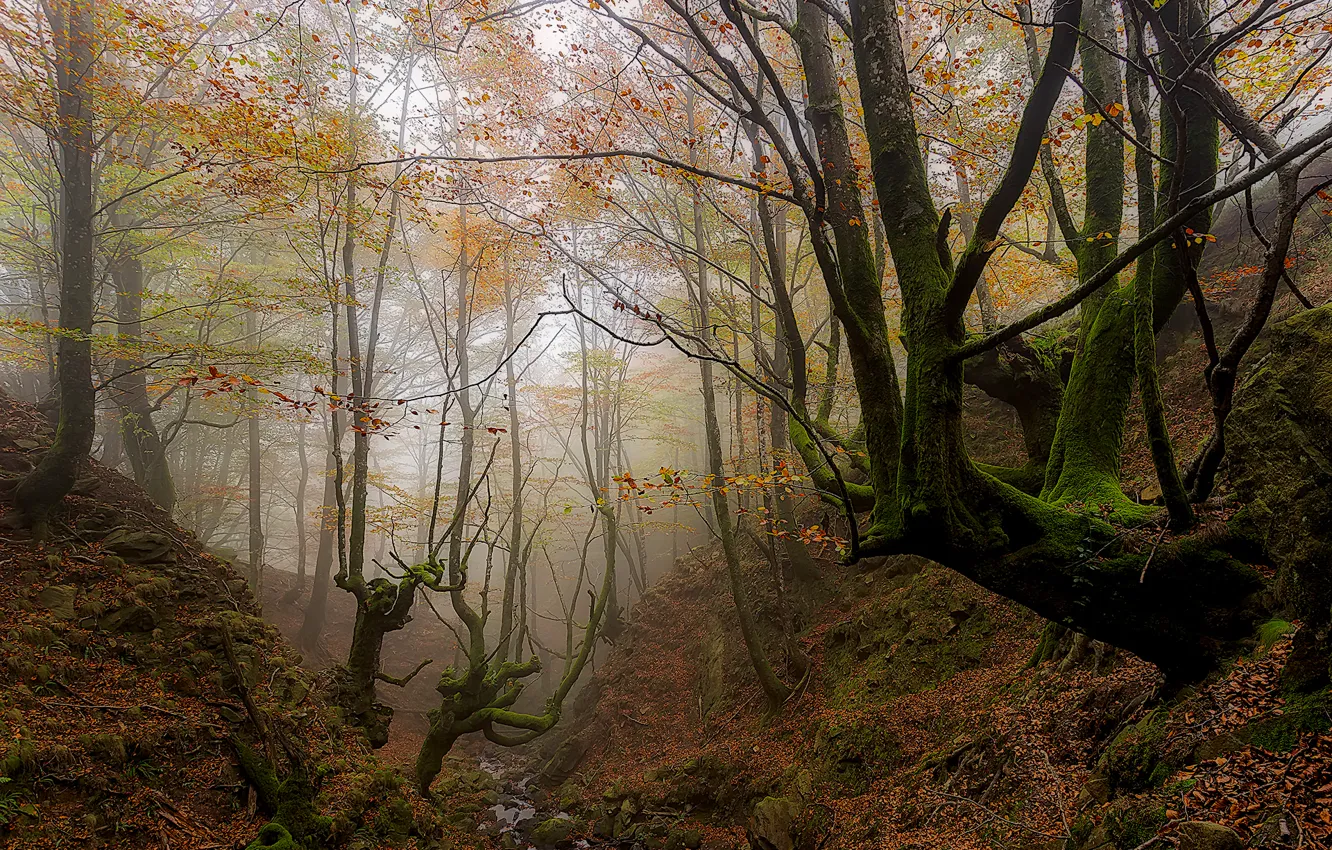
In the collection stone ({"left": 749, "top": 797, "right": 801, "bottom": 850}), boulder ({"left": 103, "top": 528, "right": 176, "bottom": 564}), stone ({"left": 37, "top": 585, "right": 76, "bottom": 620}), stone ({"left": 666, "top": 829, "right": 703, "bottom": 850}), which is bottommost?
stone ({"left": 666, "top": 829, "right": 703, "bottom": 850})

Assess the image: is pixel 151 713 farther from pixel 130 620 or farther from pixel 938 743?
pixel 938 743

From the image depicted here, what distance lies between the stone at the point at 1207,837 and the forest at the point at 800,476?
0.02 meters

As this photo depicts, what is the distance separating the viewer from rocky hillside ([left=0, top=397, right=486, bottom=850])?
4359mm

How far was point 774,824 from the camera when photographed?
5926 mm

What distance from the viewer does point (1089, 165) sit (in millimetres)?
4285

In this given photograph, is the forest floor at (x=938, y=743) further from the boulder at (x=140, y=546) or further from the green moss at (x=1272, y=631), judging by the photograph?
the boulder at (x=140, y=546)

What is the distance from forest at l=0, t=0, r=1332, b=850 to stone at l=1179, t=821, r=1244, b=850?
0.02 metres

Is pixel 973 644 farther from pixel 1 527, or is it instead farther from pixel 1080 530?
pixel 1 527

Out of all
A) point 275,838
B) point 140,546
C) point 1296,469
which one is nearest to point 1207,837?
point 1296,469

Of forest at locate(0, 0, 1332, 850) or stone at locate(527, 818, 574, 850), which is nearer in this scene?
forest at locate(0, 0, 1332, 850)

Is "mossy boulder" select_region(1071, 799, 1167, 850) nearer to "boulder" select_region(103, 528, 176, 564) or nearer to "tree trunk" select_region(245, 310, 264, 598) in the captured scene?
"boulder" select_region(103, 528, 176, 564)

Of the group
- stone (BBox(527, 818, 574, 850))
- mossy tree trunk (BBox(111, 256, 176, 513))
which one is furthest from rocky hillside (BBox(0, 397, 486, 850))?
mossy tree trunk (BBox(111, 256, 176, 513))

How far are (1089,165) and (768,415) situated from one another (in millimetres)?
8127

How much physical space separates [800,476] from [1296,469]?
2.57 metres
